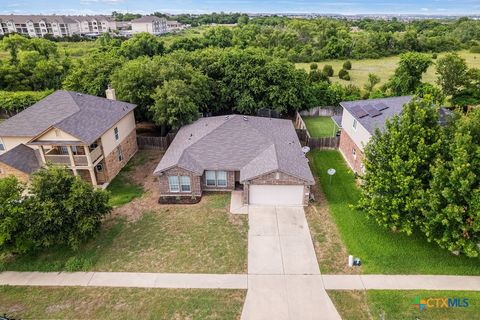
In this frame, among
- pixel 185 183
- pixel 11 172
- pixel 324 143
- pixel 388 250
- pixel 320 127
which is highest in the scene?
pixel 11 172

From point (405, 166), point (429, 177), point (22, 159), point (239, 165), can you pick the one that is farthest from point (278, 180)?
point (22, 159)

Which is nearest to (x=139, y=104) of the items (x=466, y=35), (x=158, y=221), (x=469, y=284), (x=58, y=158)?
(x=58, y=158)

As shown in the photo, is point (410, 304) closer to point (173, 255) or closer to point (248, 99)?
point (173, 255)

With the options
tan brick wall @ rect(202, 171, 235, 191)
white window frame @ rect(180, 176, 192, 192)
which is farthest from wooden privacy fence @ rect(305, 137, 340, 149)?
white window frame @ rect(180, 176, 192, 192)

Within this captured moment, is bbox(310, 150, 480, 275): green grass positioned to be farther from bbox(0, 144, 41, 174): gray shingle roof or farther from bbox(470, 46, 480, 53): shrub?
bbox(470, 46, 480, 53): shrub

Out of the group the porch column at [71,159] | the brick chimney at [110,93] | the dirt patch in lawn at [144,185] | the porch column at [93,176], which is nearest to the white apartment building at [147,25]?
the brick chimney at [110,93]

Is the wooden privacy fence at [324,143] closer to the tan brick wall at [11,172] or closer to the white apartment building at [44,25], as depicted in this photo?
the tan brick wall at [11,172]

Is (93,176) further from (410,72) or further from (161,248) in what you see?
(410,72)

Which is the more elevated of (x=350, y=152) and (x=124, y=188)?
(x=350, y=152)
